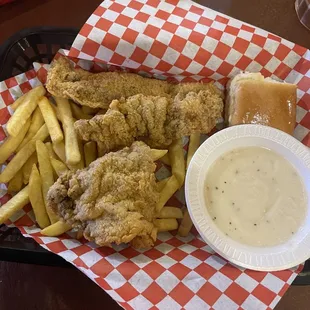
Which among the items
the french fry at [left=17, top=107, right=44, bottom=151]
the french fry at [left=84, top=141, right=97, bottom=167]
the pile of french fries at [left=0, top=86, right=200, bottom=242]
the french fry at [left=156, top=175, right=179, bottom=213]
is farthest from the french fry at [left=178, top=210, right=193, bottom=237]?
the french fry at [left=17, top=107, right=44, bottom=151]

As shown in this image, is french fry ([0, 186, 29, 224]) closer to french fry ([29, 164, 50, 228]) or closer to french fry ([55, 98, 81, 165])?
french fry ([29, 164, 50, 228])

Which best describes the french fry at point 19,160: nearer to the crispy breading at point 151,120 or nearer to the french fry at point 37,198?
the french fry at point 37,198

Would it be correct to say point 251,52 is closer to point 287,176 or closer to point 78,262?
point 287,176

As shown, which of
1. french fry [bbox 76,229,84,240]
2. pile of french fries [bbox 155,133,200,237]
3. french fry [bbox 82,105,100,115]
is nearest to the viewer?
french fry [bbox 76,229,84,240]

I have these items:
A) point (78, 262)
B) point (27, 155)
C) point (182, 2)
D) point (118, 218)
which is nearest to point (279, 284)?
point (118, 218)

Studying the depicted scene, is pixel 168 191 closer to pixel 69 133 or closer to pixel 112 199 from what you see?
pixel 112 199

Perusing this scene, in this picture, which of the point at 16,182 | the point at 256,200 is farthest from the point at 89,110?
the point at 256,200
